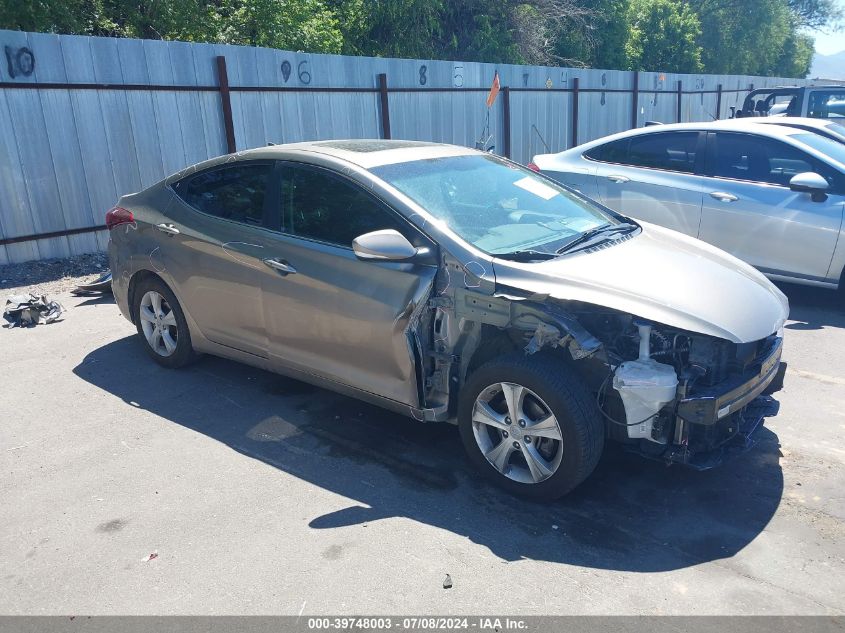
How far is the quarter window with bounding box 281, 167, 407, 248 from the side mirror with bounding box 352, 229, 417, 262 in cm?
20

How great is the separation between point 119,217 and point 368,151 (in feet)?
7.09

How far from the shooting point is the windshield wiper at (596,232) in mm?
4019

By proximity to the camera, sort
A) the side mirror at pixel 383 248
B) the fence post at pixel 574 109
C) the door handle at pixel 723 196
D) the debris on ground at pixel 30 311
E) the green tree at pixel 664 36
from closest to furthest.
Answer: the side mirror at pixel 383 248
the debris on ground at pixel 30 311
the door handle at pixel 723 196
the fence post at pixel 574 109
the green tree at pixel 664 36

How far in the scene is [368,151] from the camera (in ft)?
14.9

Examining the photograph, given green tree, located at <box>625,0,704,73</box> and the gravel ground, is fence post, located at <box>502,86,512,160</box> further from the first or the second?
green tree, located at <box>625,0,704,73</box>

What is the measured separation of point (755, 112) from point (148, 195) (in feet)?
43.6

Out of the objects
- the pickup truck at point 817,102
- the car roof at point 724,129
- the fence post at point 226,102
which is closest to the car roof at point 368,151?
the car roof at point 724,129

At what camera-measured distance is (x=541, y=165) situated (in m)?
8.19

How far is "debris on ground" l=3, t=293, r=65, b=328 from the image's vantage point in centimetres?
661

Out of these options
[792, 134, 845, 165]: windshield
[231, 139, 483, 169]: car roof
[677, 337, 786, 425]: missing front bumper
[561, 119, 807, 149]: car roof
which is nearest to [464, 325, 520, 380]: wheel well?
[677, 337, 786, 425]: missing front bumper

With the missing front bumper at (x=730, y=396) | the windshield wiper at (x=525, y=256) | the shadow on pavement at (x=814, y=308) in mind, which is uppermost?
the windshield wiper at (x=525, y=256)

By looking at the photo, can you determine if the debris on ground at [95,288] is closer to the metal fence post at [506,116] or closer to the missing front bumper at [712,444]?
the missing front bumper at [712,444]

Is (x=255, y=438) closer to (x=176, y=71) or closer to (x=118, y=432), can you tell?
(x=118, y=432)

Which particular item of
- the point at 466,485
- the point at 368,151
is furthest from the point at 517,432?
the point at 368,151
